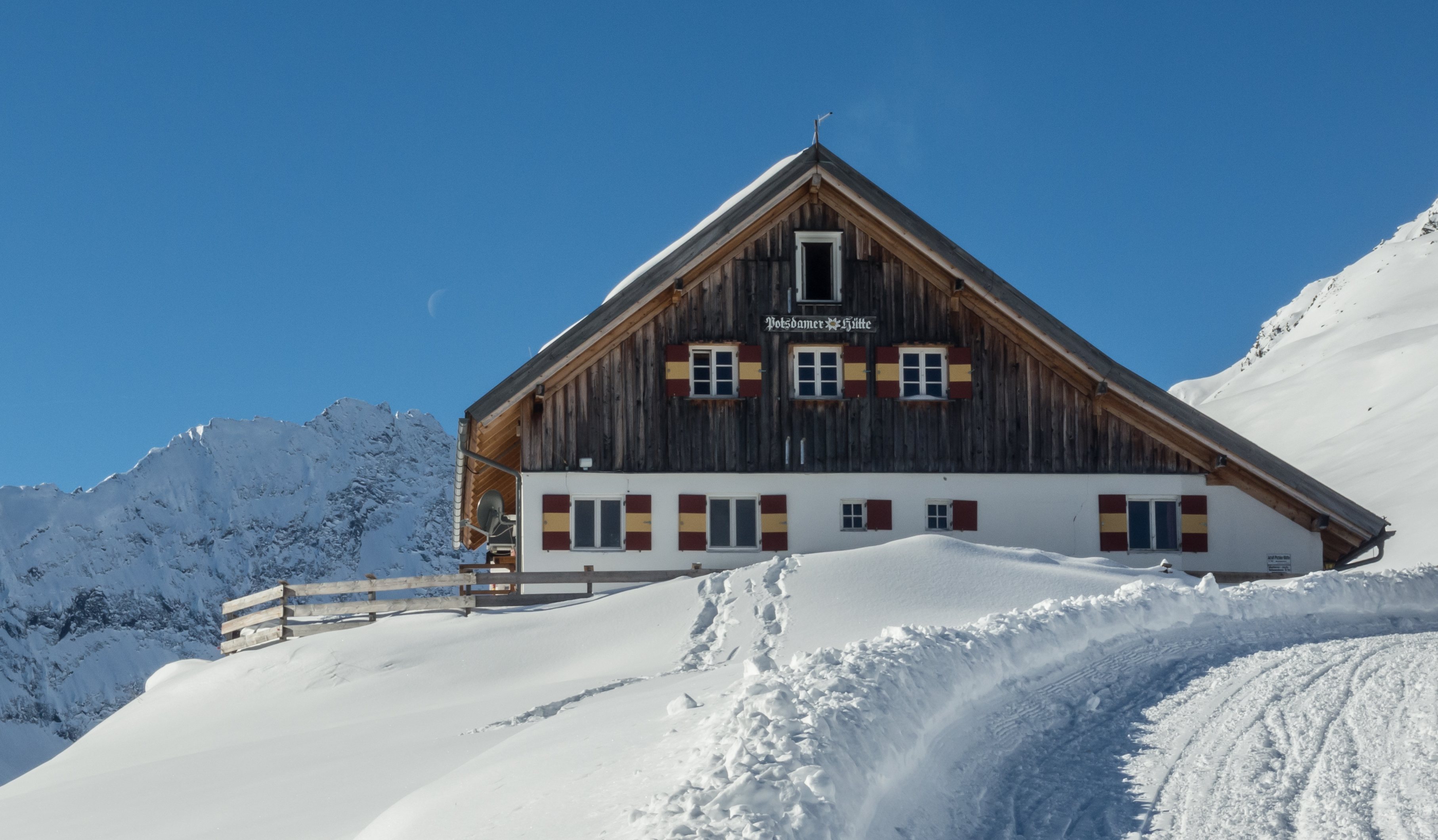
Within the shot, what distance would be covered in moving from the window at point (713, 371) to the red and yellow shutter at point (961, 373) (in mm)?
3718

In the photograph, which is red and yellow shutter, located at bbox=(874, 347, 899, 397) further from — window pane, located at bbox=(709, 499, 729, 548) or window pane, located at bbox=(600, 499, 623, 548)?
window pane, located at bbox=(600, 499, 623, 548)

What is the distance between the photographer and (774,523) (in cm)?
2161

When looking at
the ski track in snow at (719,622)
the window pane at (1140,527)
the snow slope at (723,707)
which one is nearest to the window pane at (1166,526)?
the window pane at (1140,527)

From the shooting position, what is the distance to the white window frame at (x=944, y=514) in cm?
2186

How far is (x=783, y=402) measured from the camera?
71.8ft

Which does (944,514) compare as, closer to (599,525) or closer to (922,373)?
(922,373)

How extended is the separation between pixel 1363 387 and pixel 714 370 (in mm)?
49170

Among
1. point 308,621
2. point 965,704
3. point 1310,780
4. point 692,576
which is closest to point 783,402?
point 692,576

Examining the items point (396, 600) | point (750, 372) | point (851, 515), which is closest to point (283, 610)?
point (396, 600)

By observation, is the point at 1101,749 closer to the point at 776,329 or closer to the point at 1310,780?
the point at 1310,780

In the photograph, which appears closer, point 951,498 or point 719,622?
point 719,622

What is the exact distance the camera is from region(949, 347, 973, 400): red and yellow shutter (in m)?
22.1

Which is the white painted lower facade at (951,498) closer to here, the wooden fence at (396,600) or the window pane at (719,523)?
the window pane at (719,523)

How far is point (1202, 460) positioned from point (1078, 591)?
7.01 meters
